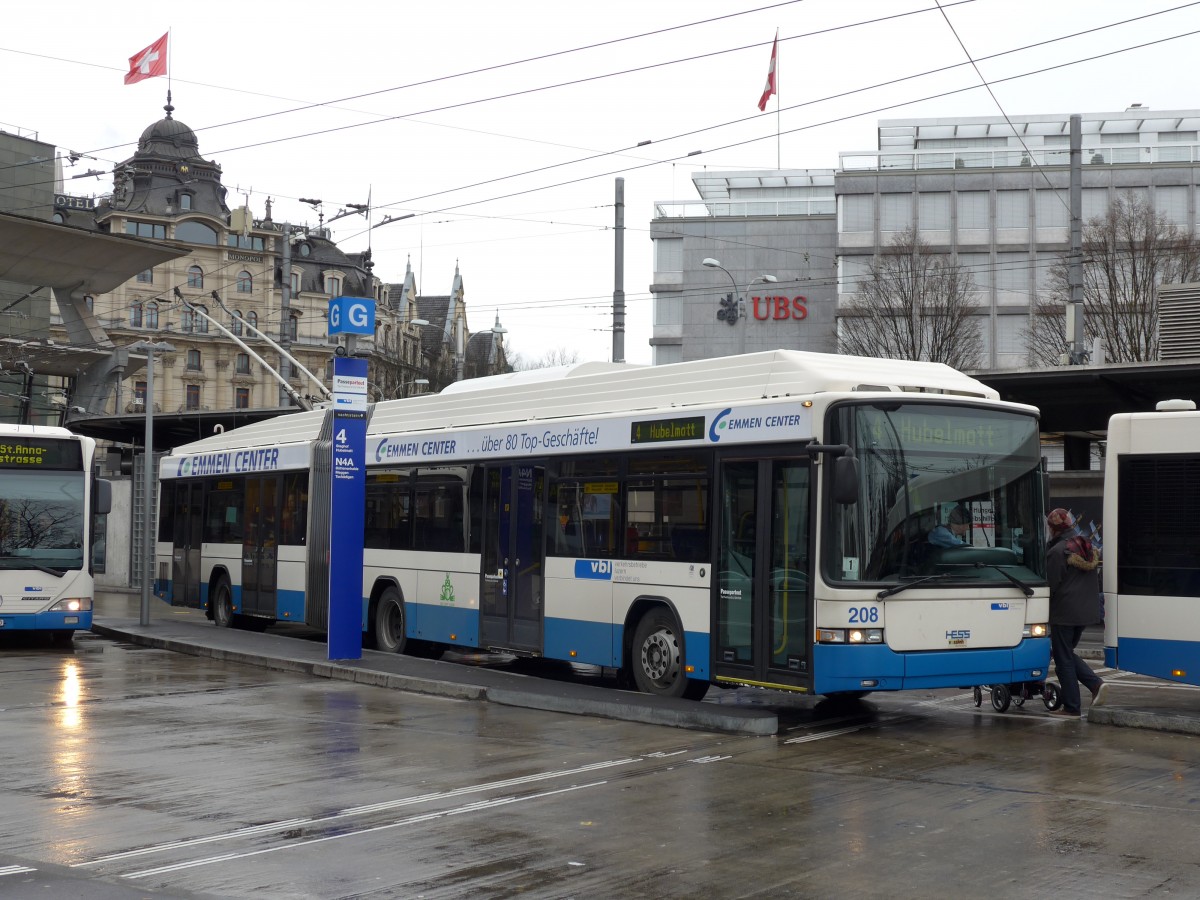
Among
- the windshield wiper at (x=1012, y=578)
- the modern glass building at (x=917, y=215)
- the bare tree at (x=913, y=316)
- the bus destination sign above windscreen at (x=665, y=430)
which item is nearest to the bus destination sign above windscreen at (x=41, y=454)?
the bus destination sign above windscreen at (x=665, y=430)

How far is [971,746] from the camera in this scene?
448 inches

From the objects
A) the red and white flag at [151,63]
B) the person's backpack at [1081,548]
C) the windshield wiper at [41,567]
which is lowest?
the windshield wiper at [41,567]

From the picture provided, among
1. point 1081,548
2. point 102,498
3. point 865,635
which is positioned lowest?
point 865,635

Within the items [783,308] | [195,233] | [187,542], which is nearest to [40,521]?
[187,542]

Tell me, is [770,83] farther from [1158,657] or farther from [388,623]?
[1158,657]

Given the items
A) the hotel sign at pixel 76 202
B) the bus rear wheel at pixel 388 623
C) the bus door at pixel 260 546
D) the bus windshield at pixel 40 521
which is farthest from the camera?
the hotel sign at pixel 76 202

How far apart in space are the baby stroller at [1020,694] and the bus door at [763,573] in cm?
239

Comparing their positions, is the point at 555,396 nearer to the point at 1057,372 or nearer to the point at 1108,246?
the point at 1057,372

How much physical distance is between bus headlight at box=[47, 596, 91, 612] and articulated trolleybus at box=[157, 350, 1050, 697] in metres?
4.75

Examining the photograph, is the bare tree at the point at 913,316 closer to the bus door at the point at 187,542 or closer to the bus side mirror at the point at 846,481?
the bus door at the point at 187,542

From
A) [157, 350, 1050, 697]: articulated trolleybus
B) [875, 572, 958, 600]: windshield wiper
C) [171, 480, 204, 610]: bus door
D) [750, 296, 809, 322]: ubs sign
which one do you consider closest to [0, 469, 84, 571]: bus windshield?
[171, 480, 204, 610]: bus door

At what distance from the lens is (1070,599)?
13109 millimetres

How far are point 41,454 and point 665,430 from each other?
1088 centimetres

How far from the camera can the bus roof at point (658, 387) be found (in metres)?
12.5
